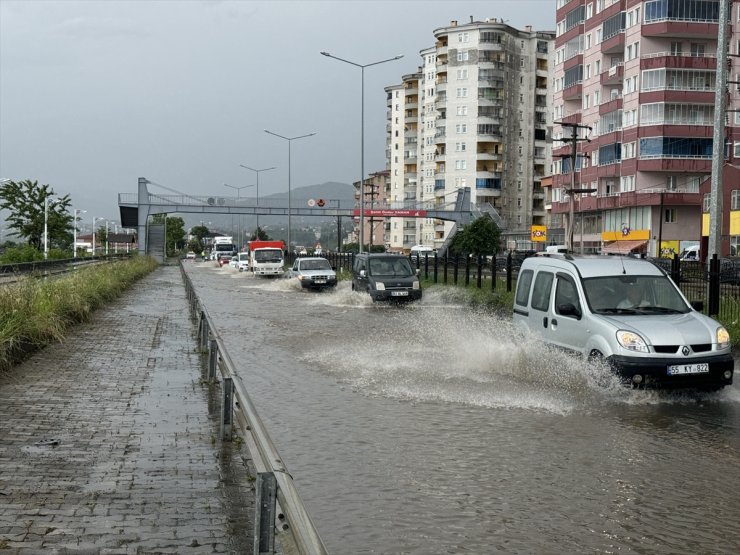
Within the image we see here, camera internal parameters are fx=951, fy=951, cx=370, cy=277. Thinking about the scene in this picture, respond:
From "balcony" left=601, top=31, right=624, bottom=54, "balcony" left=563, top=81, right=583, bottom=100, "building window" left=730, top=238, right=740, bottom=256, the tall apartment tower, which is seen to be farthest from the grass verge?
the tall apartment tower

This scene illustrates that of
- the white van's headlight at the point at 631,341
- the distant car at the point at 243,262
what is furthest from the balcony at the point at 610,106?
the white van's headlight at the point at 631,341

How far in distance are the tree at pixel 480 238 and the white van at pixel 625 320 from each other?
67.1 m

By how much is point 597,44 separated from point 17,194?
50.4 m

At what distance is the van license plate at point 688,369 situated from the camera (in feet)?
34.9

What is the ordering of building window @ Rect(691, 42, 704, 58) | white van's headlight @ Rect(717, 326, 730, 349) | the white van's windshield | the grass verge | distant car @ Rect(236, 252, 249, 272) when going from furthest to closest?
distant car @ Rect(236, 252, 249, 272), building window @ Rect(691, 42, 704, 58), the grass verge, the white van's windshield, white van's headlight @ Rect(717, 326, 730, 349)

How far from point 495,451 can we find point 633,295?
15.8 ft

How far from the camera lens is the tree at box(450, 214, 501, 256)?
3194 inches

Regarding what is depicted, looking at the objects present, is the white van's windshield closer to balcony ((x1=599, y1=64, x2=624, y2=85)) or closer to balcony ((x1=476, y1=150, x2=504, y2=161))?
balcony ((x1=599, y1=64, x2=624, y2=85))

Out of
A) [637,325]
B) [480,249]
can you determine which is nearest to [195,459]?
[637,325]

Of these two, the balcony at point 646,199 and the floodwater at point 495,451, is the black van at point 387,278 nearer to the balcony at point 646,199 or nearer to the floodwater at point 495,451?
the floodwater at point 495,451

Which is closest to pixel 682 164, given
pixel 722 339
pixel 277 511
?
pixel 722 339

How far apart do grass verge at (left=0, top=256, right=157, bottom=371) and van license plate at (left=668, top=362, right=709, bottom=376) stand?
8201 mm

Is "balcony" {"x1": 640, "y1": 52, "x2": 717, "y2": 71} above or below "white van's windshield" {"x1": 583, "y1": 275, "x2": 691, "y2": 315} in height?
above

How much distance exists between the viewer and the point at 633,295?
1222cm
